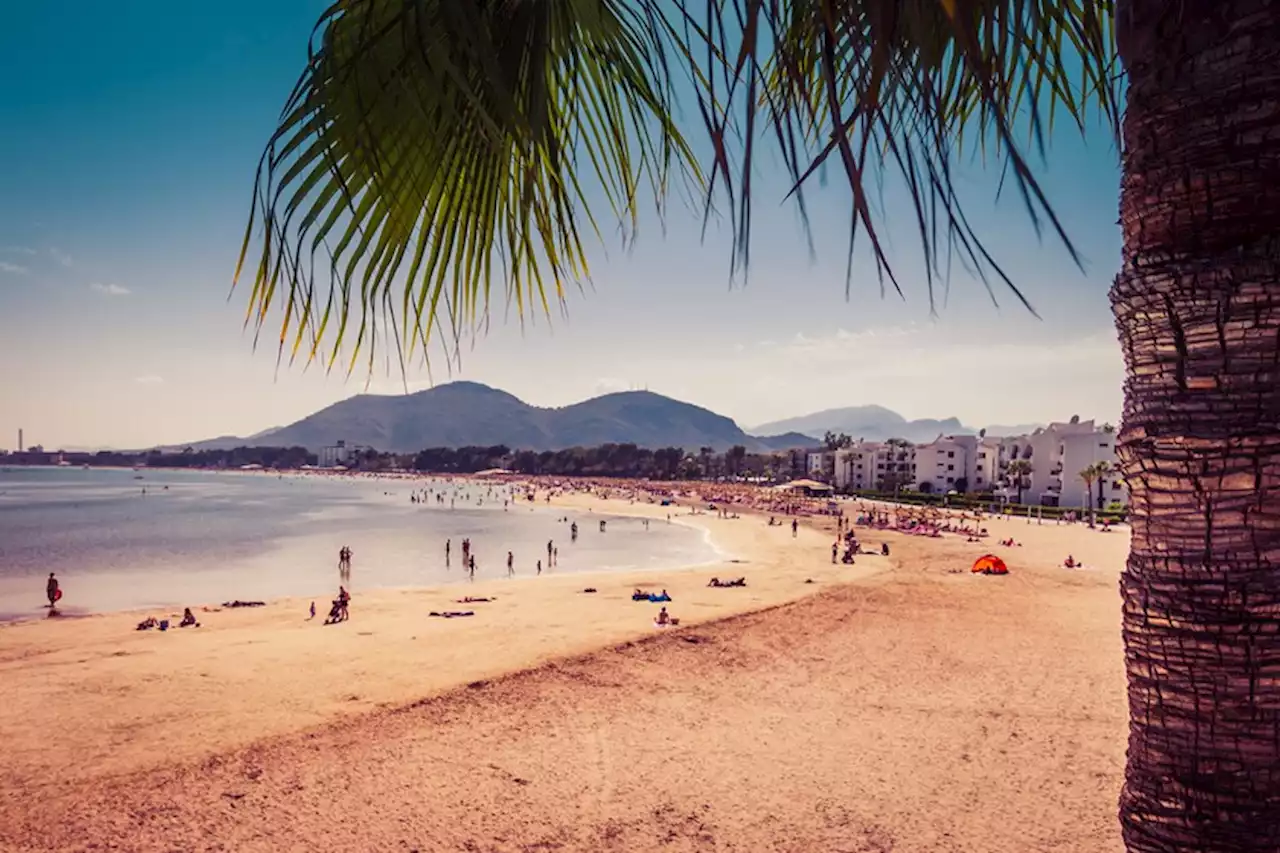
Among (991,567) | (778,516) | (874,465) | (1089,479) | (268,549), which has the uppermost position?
(874,465)

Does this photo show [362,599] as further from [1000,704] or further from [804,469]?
[804,469]

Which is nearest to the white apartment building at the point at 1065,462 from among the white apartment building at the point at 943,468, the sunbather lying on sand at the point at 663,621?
the white apartment building at the point at 943,468

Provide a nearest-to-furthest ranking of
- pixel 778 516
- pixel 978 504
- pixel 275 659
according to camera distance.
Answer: pixel 275 659, pixel 778 516, pixel 978 504

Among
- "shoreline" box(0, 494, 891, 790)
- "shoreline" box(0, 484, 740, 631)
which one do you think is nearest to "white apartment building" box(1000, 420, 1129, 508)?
"shoreline" box(0, 484, 740, 631)

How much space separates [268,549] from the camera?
38062mm

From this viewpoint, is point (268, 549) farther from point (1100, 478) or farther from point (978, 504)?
point (1100, 478)

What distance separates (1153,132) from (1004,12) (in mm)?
399

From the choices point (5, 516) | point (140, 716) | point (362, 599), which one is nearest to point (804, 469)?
point (5, 516)

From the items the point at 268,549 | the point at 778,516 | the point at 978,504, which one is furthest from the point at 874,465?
the point at 268,549

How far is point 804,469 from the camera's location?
439 feet

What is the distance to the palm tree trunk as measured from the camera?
1.20m

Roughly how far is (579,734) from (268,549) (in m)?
34.6

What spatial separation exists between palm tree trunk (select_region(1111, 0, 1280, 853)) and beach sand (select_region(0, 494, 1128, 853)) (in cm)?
542

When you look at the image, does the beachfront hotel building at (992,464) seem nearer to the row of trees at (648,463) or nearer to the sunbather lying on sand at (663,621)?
the row of trees at (648,463)
